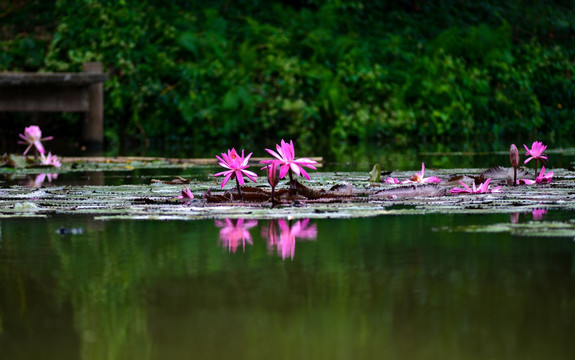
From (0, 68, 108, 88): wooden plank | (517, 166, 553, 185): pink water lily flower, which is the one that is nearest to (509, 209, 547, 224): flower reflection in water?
(517, 166, 553, 185): pink water lily flower

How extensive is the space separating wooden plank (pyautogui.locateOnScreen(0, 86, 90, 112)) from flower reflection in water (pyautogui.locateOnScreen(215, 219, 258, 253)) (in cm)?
772

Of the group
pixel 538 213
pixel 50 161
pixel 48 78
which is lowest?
pixel 538 213

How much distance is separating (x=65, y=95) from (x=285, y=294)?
9.15 m

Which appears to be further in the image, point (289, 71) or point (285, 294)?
point (289, 71)

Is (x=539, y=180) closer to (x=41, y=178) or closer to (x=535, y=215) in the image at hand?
(x=535, y=215)

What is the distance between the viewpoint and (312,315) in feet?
5.74

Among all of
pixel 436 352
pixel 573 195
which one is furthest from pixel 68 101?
pixel 436 352

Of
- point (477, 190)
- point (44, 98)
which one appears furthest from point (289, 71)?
point (477, 190)

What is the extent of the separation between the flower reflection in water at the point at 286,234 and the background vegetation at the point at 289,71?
817 cm

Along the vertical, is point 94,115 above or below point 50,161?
above

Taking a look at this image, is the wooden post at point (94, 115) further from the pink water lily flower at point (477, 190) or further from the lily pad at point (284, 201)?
the pink water lily flower at point (477, 190)

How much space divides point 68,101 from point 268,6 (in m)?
5.32

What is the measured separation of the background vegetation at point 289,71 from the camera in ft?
41.0

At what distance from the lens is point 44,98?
1059 centimetres
